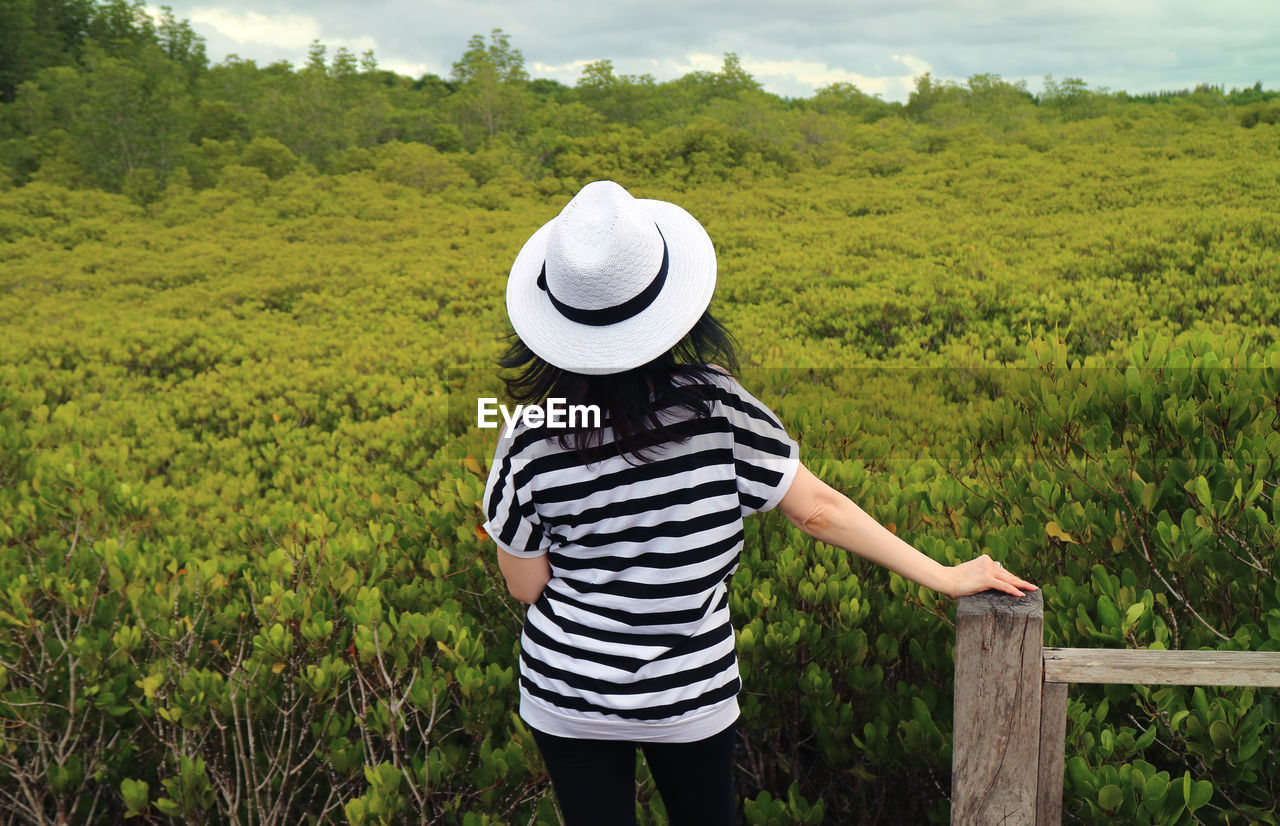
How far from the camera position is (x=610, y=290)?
5.02 ft

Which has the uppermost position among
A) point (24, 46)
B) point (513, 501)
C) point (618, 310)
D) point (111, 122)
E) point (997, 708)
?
point (24, 46)

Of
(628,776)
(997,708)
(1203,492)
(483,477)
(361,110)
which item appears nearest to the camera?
(997,708)

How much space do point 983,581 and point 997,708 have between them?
244 millimetres

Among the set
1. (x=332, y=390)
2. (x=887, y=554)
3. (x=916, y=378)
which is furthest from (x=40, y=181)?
(x=887, y=554)

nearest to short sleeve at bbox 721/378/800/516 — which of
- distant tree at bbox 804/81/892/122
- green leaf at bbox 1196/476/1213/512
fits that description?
green leaf at bbox 1196/476/1213/512

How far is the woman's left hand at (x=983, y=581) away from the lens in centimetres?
160

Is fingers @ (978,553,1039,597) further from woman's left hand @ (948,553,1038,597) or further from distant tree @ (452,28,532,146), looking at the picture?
distant tree @ (452,28,532,146)

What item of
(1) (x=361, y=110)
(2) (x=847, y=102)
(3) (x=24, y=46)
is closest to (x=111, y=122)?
(1) (x=361, y=110)

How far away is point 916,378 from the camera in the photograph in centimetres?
646

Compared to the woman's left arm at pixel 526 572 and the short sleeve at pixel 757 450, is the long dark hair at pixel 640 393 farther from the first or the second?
the woman's left arm at pixel 526 572

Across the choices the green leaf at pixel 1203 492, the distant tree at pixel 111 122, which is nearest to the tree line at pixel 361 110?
the distant tree at pixel 111 122

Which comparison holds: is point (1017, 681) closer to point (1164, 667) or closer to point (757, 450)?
point (1164, 667)

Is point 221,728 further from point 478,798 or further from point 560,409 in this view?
point 560,409

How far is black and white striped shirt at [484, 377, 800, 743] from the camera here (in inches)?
62.2
